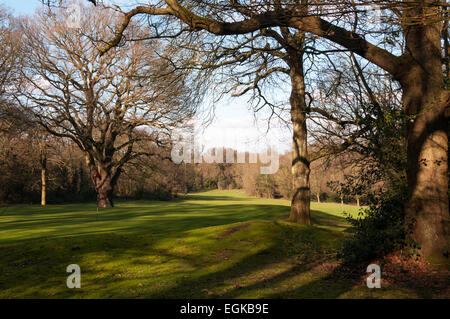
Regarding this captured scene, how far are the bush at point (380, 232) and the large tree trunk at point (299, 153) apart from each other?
7.32 m

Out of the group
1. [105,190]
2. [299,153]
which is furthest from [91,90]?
[299,153]

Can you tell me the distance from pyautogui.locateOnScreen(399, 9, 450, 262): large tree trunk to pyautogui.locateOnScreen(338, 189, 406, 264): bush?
340mm

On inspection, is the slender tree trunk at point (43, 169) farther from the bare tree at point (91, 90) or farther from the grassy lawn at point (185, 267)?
the grassy lawn at point (185, 267)

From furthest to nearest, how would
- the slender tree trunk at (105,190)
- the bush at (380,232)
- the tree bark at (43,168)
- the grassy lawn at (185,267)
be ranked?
1. the tree bark at (43,168)
2. the slender tree trunk at (105,190)
3. the bush at (380,232)
4. the grassy lawn at (185,267)

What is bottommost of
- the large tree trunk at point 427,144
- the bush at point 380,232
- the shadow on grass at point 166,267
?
the shadow on grass at point 166,267

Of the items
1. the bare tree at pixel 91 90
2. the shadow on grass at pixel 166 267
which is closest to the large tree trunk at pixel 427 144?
the shadow on grass at pixel 166 267

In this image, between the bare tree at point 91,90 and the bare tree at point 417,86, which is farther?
the bare tree at point 91,90

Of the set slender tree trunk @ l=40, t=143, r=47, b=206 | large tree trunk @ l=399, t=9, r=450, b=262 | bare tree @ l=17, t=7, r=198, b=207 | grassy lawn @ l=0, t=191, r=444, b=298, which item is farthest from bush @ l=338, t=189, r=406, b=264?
slender tree trunk @ l=40, t=143, r=47, b=206

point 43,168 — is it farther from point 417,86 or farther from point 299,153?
point 417,86

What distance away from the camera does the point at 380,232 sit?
709 centimetres

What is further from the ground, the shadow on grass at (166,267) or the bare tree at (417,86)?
the bare tree at (417,86)

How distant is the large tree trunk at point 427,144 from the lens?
21.6ft
